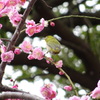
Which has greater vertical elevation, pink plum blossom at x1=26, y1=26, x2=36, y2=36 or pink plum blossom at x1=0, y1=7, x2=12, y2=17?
pink plum blossom at x1=0, y1=7, x2=12, y2=17

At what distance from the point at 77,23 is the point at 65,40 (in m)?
0.34

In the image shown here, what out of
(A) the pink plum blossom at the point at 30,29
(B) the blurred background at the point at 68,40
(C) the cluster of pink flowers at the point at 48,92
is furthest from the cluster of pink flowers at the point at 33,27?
(B) the blurred background at the point at 68,40

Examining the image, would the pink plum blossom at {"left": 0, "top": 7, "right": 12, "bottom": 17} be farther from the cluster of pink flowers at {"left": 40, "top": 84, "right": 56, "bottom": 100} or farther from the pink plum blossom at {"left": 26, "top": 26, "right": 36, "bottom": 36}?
the cluster of pink flowers at {"left": 40, "top": 84, "right": 56, "bottom": 100}

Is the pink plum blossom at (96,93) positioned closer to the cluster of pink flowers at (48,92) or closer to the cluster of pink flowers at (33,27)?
the cluster of pink flowers at (48,92)

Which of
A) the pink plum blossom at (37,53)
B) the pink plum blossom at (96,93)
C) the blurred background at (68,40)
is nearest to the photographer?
the pink plum blossom at (96,93)

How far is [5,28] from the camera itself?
1.89m

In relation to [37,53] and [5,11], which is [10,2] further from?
[37,53]

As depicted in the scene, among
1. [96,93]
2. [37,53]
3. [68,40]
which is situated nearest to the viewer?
[96,93]

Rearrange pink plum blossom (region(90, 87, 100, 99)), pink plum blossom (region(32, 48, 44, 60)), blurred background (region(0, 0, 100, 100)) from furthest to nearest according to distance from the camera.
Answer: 1. blurred background (region(0, 0, 100, 100))
2. pink plum blossom (region(32, 48, 44, 60))
3. pink plum blossom (region(90, 87, 100, 99))

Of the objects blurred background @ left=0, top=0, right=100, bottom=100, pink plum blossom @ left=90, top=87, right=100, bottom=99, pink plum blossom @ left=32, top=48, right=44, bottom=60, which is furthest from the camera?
blurred background @ left=0, top=0, right=100, bottom=100

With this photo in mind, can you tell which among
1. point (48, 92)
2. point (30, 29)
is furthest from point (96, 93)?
point (30, 29)

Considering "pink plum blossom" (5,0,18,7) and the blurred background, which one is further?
the blurred background

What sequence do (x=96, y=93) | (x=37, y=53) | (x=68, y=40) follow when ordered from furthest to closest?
(x=68, y=40) < (x=37, y=53) < (x=96, y=93)

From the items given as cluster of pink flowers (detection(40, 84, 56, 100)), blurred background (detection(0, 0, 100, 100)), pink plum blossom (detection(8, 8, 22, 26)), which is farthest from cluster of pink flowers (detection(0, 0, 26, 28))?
blurred background (detection(0, 0, 100, 100))
